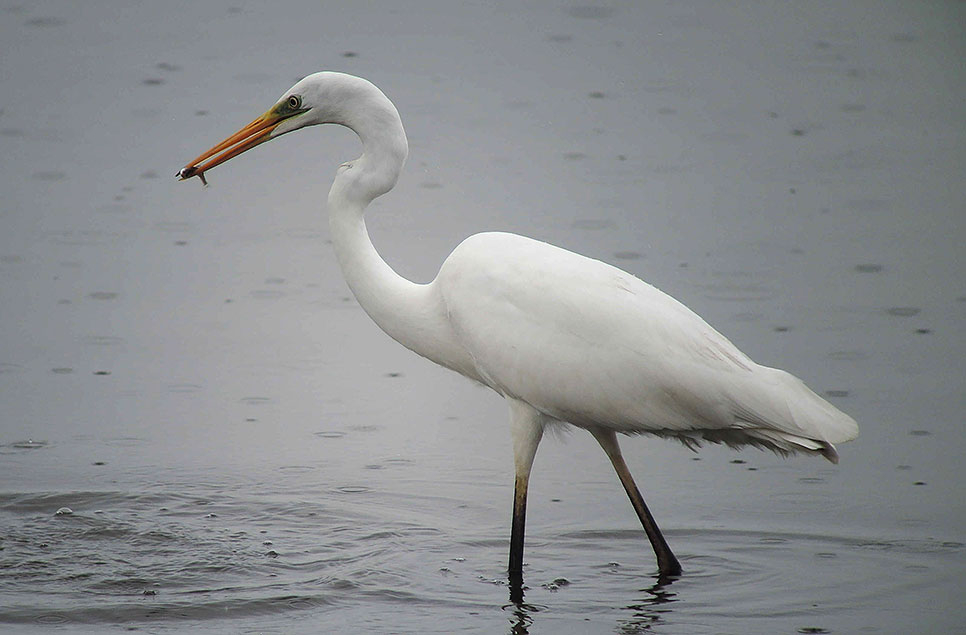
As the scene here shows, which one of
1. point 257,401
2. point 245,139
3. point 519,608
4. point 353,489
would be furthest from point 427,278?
point 519,608

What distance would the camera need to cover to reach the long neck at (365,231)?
5.45 meters

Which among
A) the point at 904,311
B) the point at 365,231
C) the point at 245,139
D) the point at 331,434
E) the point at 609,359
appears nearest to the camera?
the point at 609,359

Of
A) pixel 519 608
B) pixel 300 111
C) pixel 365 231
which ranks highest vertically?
pixel 300 111

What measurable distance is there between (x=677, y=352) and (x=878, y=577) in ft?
3.73

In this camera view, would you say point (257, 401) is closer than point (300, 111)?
No

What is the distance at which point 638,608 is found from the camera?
5.13 m

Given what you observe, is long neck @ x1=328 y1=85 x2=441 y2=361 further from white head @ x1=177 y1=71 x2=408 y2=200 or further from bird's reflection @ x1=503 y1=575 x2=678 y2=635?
bird's reflection @ x1=503 y1=575 x2=678 y2=635

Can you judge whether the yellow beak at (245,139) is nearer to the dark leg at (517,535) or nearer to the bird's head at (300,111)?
the bird's head at (300,111)

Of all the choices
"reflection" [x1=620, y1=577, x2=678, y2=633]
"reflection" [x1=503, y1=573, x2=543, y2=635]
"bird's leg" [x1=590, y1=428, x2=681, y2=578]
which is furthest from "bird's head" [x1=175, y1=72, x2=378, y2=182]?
"reflection" [x1=620, y1=577, x2=678, y2=633]

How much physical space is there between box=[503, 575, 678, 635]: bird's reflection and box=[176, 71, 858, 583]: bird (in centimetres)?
5

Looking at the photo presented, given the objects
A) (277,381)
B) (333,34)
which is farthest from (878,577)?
(333,34)

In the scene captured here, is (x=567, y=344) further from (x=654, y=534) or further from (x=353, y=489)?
(x=353, y=489)

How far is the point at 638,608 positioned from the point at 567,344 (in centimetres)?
96

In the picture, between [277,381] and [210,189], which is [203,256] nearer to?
[210,189]
